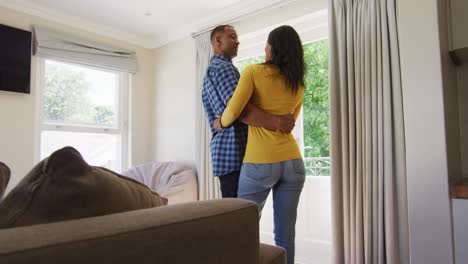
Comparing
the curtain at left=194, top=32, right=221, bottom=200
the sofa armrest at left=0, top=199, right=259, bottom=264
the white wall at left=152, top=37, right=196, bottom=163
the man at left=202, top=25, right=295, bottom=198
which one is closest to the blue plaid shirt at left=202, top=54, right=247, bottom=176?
the man at left=202, top=25, right=295, bottom=198

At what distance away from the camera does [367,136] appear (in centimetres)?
199

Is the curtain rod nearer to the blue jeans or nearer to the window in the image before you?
the window

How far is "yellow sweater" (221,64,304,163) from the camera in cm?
122

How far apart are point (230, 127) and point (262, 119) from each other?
0.52 ft

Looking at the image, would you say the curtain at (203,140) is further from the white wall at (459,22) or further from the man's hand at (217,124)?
the white wall at (459,22)

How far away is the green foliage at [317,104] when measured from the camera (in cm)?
248

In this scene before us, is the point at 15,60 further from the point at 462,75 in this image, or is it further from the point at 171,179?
the point at 462,75

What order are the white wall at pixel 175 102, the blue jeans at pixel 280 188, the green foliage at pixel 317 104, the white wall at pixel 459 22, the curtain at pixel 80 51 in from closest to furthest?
the blue jeans at pixel 280 188
the white wall at pixel 459 22
the green foliage at pixel 317 104
the curtain at pixel 80 51
the white wall at pixel 175 102

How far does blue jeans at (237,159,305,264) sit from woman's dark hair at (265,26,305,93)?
0.33 meters

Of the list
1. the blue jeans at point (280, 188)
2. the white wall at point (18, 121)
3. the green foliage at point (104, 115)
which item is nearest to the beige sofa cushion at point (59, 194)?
the blue jeans at point (280, 188)

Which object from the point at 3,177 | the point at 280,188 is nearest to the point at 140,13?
the point at 280,188

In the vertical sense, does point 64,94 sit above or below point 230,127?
above

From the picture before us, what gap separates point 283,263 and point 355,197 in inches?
47.3

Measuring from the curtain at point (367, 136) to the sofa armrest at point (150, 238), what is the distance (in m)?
1.38
